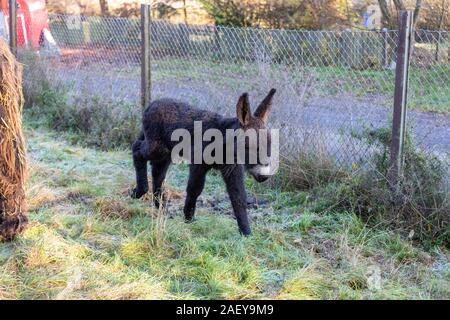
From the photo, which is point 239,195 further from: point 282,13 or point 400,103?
point 282,13

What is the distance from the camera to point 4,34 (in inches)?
477

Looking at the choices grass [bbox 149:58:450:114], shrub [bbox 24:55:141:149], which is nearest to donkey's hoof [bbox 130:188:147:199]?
grass [bbox 149:58:450:114]

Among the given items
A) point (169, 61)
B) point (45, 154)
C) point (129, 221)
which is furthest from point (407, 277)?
point (169, 61)

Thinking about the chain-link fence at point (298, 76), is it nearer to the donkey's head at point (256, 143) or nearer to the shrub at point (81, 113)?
the shrub at point (81, 113)

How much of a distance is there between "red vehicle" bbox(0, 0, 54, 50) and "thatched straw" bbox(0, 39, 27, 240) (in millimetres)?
6565

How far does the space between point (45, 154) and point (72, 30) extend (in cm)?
355

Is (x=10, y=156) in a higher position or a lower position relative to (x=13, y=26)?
lower

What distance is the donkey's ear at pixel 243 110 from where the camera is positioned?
521cm

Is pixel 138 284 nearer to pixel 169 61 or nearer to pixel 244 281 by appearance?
pixel 244 281

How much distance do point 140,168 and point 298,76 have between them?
2.32m

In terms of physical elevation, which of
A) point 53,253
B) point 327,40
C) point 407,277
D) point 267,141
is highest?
point 327,40

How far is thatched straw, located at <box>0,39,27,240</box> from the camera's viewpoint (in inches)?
189

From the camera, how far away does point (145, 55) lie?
8.51 metres
